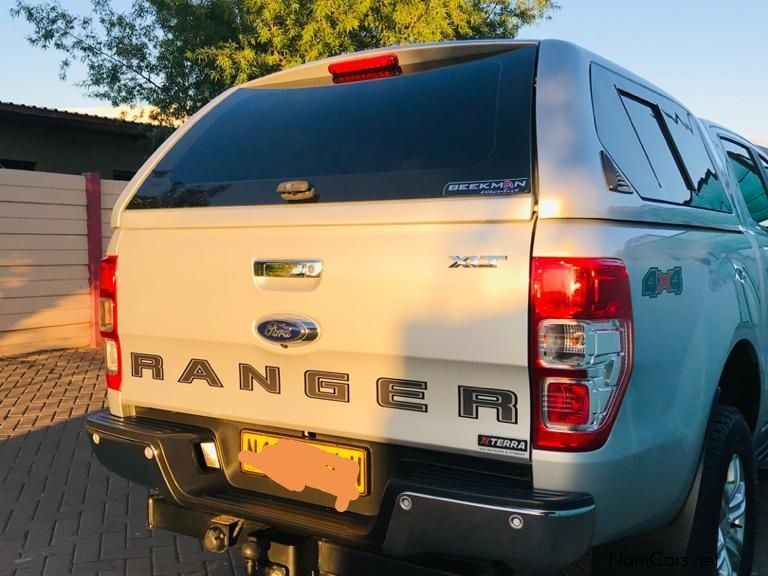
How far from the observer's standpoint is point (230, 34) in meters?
12.7

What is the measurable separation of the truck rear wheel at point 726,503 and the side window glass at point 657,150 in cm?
77

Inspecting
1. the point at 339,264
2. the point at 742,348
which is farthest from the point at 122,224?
the point at 742,348

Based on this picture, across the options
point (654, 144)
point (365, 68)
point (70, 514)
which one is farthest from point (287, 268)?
point (70, 514)

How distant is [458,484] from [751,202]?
9.34ft

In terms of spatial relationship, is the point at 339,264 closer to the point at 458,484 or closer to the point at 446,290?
the point at 446,290

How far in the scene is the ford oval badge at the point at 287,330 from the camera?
244cm

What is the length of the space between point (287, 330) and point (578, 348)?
2.94ft

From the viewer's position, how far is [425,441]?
7.50 ft

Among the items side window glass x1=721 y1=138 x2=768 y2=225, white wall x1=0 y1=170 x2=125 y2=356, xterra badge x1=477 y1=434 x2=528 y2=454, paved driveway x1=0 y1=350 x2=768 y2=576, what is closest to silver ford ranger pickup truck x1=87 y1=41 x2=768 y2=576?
xterra badge x1=477 y1=434 x2=528 y2=454

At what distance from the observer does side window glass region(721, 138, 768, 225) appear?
406 cm

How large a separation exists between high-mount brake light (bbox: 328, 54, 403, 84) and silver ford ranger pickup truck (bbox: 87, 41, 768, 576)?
1cm

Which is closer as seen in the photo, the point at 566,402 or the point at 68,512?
the point at 566,402

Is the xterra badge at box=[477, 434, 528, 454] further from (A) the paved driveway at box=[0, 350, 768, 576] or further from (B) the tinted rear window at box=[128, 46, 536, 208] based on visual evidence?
(A) the paved driveway at box=[0, 350, 768, 576]

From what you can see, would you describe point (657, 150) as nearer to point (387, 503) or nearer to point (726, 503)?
point (726, 503)
